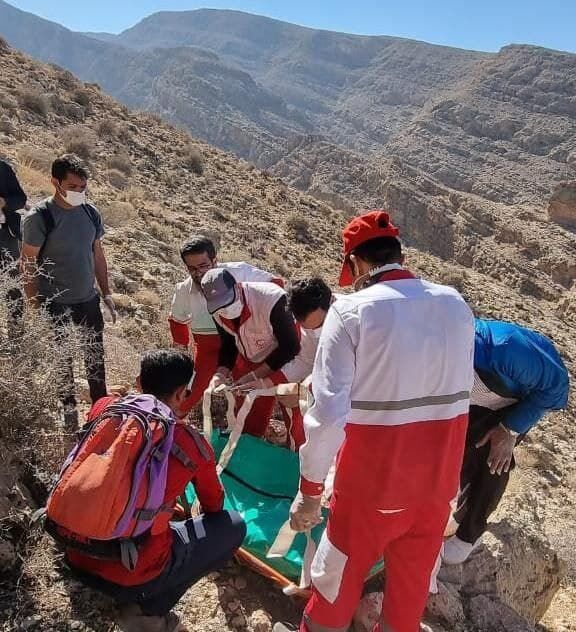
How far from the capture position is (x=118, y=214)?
28.8ft

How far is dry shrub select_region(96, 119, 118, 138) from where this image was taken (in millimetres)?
13886

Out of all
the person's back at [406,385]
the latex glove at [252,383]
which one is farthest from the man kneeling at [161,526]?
the latex glove at [252,383]

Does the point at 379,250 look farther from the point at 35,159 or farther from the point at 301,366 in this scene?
the point at 35,159

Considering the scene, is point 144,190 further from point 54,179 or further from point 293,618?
point 293,618

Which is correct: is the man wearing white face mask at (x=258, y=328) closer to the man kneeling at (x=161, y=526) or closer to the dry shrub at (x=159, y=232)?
the man kneeling at (x=161, y=526)

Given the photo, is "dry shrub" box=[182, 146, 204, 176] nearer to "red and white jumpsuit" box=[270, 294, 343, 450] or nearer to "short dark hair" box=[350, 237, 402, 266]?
"red and white jumpsuit" box=[270, 294, 343, 450]

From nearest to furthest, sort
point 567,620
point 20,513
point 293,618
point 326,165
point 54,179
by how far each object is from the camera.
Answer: point 20,513 < point 293,618 < point 54,179 < point 567,620 < point 326,165

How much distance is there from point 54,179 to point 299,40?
484 feet

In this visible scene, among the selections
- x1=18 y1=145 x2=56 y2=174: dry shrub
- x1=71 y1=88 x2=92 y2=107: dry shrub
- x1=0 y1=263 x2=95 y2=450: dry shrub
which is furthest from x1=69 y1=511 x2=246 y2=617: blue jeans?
x1=71 y1=88 x2=92 y2=107: dry shrub

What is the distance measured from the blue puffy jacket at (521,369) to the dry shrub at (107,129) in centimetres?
1324

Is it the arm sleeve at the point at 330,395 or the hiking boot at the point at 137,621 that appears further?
the hiking boot at the point at 137,621

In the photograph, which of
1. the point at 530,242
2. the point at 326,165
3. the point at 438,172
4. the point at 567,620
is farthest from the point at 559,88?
the point at 567,620

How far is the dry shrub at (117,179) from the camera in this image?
11117mm

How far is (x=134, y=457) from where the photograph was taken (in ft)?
5.80
